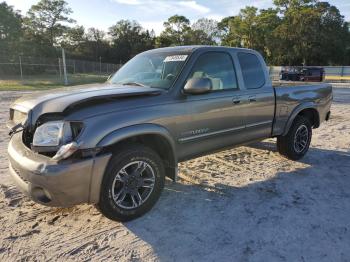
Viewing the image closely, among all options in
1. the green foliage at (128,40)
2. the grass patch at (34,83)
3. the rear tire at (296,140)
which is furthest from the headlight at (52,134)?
the green foliage at (128,40)

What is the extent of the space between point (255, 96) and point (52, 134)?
3058 millimetres

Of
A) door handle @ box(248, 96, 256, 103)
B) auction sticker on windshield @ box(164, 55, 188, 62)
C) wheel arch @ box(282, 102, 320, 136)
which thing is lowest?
wheel arch @ box(282, 102, 320, 136)

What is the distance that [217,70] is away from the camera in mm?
4805

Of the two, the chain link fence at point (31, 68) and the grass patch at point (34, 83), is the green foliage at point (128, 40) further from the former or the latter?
the grass patch at point (34, 83)

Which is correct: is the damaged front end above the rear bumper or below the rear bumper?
above

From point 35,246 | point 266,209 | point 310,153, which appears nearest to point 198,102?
point 266,209

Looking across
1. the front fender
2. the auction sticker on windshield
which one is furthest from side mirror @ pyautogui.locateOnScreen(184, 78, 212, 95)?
the front fender

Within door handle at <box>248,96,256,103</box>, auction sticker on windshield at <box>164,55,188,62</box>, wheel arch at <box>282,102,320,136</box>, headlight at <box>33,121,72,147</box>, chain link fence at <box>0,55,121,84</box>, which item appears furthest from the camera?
chain link fence at <box>0,55,121,84</box>

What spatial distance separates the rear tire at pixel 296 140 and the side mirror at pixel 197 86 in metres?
2.57

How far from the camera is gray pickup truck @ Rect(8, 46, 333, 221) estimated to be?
3279 millimetres

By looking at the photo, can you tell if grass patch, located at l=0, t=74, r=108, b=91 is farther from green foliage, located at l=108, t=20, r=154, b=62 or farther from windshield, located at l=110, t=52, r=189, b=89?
green foliage, located at l=108, t=20, r=154, b=62

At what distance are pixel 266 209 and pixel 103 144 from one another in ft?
6.98

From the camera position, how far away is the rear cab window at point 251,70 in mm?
5168

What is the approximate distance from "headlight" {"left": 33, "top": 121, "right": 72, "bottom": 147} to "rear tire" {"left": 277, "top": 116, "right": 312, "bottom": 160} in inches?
160
